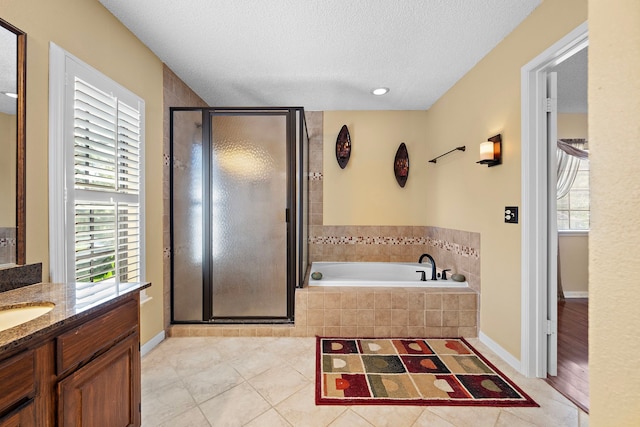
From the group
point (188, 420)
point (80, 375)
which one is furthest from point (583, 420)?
point (80, 375)

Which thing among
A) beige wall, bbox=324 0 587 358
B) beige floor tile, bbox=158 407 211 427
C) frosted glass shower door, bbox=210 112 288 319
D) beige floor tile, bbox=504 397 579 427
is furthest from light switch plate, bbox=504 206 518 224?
beige floor tile, bbox=158 407 211 427

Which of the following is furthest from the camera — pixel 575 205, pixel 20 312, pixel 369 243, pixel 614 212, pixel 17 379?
pixel 575 205

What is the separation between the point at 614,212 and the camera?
16.8 inches

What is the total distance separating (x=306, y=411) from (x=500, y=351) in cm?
159

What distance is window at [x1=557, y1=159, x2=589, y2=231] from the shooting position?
3.80 meters

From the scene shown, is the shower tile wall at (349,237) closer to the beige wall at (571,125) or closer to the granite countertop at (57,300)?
the beige wall at (571,125)

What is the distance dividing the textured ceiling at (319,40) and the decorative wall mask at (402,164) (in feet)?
2.51

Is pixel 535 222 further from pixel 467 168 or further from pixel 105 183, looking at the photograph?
pixel 105 183

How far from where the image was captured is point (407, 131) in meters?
3.72


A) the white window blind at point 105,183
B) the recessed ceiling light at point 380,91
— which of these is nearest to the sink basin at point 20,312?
the white window blind at point 105,183

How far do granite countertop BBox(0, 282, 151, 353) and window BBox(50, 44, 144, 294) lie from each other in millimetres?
46

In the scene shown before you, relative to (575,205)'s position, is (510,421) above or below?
below

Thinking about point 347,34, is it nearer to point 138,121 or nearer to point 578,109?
point 138,121

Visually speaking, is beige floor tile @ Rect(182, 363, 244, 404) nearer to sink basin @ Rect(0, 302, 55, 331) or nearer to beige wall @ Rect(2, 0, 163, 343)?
beige wall @ Rect(2, 0, 163, 343)
